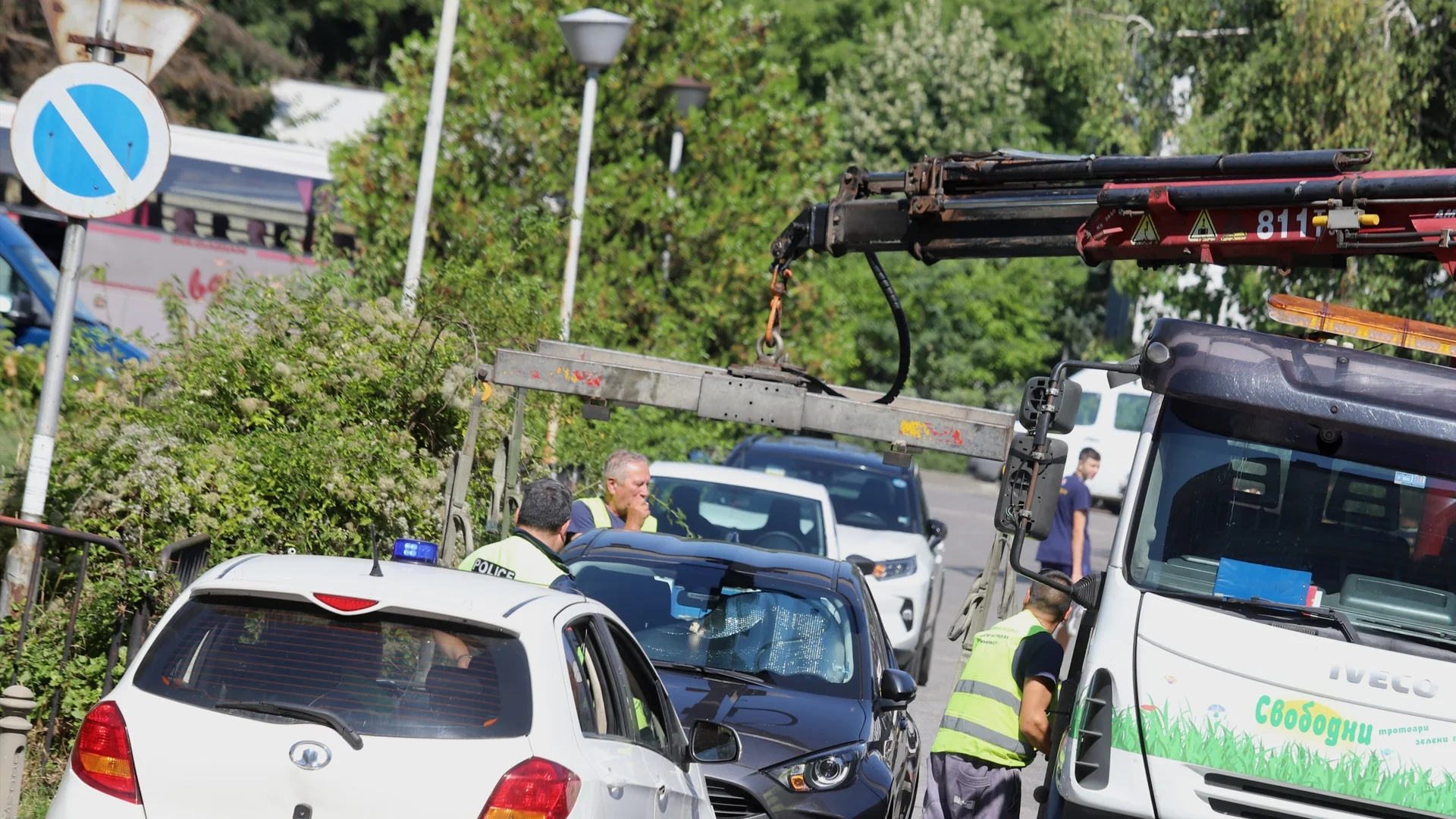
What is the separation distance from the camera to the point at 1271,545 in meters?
6.36

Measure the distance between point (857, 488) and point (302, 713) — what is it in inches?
443

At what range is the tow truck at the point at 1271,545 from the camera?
19.5 feet

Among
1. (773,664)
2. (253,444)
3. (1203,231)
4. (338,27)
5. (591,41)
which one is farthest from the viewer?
(338,27)

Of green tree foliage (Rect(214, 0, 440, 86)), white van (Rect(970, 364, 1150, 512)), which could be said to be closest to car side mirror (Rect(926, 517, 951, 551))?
white van (Rect(970, 364, 1150, 512))

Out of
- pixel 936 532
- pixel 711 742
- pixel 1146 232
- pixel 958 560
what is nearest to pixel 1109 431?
pixel 958 560

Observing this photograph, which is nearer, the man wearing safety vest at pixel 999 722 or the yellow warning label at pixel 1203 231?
the man wearing safety vest at pixel 999 722

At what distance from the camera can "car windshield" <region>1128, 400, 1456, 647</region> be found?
624 centimetres

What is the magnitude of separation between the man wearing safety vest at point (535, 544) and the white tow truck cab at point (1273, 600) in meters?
2.03

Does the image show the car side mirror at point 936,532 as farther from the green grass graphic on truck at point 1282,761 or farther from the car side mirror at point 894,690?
the green grass graphic on truck at point 1282,761

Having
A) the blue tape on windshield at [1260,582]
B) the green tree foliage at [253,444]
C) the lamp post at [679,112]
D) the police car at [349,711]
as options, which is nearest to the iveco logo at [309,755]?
the police car at [349,711]

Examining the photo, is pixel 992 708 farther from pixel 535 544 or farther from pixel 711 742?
pixel 535 544

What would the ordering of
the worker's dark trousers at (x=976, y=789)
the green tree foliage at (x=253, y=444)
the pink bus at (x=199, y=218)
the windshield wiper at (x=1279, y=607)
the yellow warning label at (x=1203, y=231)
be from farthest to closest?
the pink bus at (x=199, y=218) < the green tree foliage at (x=253, y=444) < the yellow warning label at (x=1203, y=231) < the worker's dark trousers at (x=976, y=789) < the windshield wiper at (x=1279, y=607)

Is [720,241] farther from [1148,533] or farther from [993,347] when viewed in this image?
[993,347]

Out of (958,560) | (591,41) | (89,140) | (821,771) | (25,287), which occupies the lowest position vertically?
(958,560)
